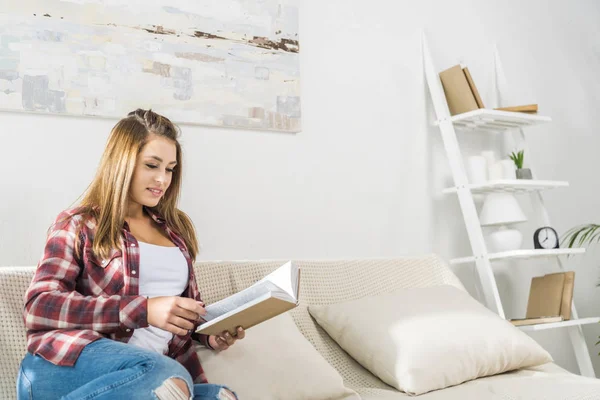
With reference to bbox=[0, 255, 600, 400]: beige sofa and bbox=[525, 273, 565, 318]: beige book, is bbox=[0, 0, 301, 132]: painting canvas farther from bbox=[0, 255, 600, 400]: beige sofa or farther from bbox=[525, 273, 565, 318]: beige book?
bbox=[525, 273, 565, 318]: beige book

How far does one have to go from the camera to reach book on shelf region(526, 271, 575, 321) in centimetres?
287

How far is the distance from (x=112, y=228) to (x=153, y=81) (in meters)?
0.84

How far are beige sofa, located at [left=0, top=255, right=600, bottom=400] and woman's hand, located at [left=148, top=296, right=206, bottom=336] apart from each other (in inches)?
18.8

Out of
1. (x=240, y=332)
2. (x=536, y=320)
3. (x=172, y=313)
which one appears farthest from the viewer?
(x=536, y=320)

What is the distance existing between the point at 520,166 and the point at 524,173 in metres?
0.07

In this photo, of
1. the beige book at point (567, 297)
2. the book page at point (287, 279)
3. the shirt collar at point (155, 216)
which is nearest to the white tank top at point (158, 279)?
the shirt collar at point (155, 216)

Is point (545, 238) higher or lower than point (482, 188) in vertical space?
lower

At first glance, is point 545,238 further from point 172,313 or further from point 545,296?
point 172,313

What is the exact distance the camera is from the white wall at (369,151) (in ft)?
7.04

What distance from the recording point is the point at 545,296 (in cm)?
296

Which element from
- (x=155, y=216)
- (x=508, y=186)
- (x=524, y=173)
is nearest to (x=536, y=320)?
(x=508, y=186)

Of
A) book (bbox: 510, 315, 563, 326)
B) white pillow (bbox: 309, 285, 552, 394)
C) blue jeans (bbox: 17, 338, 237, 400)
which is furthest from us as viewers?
book (bbox: 510, 315, 563, 326)

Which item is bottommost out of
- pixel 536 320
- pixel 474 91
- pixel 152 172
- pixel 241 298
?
pixel 536 320

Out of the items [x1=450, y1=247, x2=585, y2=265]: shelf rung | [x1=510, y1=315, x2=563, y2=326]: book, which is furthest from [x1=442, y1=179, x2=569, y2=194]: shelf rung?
[x1=510, y1=315, x2=563, y2=326]: book
